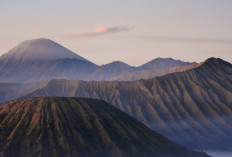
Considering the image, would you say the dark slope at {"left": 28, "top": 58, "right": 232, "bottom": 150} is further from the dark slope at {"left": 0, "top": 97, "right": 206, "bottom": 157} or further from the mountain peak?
the dark slope at {"left": 0, "top": 97, "right": 206, "bottom": 157}

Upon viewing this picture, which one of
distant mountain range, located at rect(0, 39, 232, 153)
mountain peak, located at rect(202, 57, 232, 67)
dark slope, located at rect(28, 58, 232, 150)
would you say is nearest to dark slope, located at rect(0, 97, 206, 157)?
distant mountain range, located at rect(0, 39, 232, 153)

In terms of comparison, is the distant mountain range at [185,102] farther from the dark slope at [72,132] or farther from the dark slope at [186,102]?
the dark slope at [72,132]

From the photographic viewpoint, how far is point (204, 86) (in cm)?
17800

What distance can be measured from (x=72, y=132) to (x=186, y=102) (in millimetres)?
83260

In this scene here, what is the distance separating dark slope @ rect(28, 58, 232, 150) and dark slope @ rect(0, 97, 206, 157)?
49905 mm

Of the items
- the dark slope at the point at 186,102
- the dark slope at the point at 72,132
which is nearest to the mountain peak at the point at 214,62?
the dark slope at the point at 186,102

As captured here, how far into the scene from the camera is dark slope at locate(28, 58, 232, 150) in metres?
155

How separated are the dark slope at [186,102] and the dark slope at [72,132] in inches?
1965

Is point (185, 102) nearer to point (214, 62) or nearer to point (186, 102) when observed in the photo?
point (186, 102)

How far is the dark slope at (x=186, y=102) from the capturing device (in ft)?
510

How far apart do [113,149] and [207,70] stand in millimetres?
102119

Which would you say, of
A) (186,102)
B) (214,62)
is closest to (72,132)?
(186,102)

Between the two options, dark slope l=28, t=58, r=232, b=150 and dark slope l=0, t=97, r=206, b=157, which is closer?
dark slope l=0, t=97, r=206, b=157

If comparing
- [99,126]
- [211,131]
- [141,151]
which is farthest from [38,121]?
[211,131]
